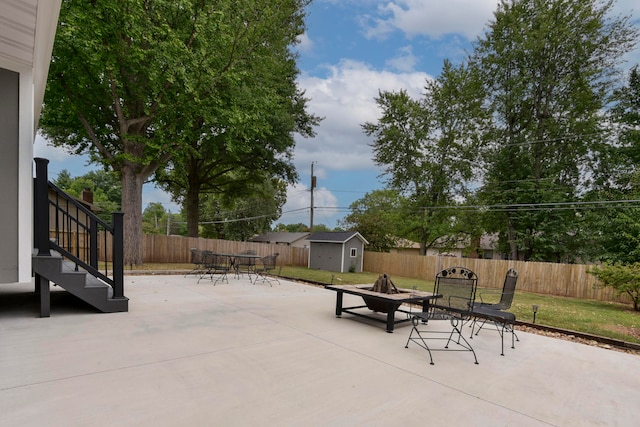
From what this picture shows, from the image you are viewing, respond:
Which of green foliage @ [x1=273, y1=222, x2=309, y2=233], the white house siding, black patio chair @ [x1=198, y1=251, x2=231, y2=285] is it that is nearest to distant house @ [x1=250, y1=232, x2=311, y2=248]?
black patio chair @ [x1=198, y1=251, x2=231, y2=285]

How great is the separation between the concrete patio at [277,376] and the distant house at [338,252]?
1295cm

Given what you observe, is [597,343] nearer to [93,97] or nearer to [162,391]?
[162,391]

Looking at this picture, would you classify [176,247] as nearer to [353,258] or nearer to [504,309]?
[353,258]

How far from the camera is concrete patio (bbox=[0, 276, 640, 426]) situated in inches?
88.2

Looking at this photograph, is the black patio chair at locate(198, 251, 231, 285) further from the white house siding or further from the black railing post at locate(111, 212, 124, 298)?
the white house siding

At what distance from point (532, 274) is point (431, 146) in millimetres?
11792

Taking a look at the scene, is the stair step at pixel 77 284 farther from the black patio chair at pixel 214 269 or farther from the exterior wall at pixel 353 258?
the exterior wall at pixel 353 258

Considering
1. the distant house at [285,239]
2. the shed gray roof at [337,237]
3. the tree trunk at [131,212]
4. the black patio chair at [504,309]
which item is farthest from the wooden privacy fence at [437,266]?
the black patio chair at [504,309]

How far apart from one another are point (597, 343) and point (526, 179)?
1484cm

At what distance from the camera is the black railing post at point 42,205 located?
404 cm

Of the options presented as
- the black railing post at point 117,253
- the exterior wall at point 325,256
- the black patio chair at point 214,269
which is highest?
the black railing post at point 117,253

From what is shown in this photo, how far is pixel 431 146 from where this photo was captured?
71.3ft

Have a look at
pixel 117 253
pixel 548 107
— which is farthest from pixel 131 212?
pixel 548 107

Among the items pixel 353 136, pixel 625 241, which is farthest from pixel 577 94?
pixel 353 136
